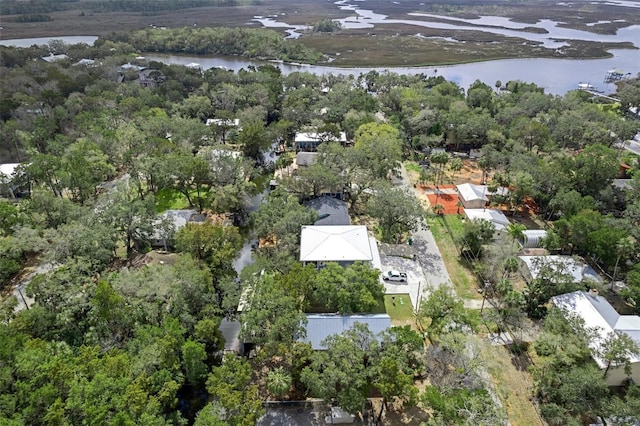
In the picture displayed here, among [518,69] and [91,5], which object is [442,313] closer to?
[518,69]

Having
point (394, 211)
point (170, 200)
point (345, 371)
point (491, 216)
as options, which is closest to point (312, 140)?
point (170, 200)

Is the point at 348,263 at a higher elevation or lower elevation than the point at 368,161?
lower

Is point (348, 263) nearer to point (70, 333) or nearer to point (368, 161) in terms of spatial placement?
point (368, 161)

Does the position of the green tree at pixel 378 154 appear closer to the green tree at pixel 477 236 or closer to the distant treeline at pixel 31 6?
the green tree at pixel 477 236

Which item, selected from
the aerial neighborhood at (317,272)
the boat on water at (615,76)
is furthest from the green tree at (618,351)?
the boat on water at (615,76)

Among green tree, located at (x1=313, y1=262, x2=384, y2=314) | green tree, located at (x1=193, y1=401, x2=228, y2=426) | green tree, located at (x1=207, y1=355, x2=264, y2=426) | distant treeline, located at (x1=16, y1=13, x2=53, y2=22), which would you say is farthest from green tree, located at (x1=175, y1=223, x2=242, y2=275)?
distant treeline, located at (x1=16, y1=13, x2=53, y2=22)

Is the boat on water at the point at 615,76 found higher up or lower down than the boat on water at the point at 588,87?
higher up

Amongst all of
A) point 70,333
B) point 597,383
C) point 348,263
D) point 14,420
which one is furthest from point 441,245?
point 14,420
